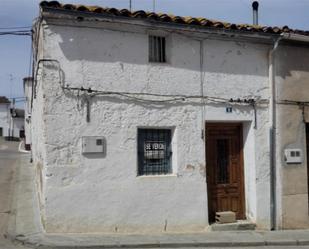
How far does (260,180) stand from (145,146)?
109 inches

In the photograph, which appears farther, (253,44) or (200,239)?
(253,44)

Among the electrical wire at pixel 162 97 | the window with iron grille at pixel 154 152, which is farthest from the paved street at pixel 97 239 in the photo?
the electrical wire at pixel 162 97

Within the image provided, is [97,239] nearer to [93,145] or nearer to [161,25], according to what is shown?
[93,145]

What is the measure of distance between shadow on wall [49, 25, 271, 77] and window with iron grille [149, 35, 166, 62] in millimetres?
159

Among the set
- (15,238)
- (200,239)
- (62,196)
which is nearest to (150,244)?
(200,239)

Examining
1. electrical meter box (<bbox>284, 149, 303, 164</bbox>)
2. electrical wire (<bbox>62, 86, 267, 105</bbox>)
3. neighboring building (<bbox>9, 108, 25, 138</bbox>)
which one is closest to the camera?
electrical wire (<bbox>62, 86, 267, 105</bbox>)

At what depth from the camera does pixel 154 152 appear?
31.3 ft

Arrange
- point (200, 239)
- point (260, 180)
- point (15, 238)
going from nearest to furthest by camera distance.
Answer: point (15, 238) < point (200, 239) < point (260, 180)

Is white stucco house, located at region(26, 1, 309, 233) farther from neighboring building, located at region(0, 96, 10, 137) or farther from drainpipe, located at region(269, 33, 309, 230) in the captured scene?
neighboring building, located at region(0, 96, 10, 137)

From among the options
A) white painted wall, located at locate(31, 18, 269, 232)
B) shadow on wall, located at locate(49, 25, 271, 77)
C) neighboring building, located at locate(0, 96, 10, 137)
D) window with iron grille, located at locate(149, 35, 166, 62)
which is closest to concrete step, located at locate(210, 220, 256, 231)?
white painted wall, located at locate(31, 18, 269, 232)

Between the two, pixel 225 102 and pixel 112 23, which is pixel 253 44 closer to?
pixel 225 102

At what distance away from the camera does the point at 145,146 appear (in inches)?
372

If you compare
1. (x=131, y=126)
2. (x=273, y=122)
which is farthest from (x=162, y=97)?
(x=273, y=122)

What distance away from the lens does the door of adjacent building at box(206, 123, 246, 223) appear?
10195mm
